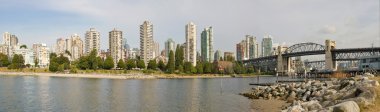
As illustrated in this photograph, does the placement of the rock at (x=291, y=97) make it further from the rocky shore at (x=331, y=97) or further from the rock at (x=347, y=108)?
the rock at (x=347, y=108)

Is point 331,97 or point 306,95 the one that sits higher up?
point 331,97

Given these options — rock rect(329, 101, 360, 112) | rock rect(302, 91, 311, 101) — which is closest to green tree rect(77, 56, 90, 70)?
rock rect(302, 91, 311, 101)

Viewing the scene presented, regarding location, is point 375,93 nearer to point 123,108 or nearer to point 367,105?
point 367,105

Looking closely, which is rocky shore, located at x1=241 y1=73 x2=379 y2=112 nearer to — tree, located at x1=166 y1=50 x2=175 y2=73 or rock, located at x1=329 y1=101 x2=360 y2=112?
rock, located at x1=329 y1=101 x2=360 y2=112

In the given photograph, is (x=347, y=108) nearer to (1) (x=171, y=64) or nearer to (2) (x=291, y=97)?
(2) (x=291, y=97)

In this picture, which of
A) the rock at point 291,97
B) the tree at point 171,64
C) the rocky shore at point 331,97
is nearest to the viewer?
the rocky shore at point 331,97

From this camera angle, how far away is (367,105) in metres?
30.7

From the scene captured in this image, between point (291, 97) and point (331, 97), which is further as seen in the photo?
point (291, 97)

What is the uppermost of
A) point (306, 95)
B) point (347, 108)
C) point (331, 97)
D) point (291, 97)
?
point (347, 108)

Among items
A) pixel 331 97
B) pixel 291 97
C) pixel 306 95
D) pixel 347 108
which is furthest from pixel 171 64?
pixel 347 108

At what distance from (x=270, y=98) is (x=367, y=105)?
1439 inches

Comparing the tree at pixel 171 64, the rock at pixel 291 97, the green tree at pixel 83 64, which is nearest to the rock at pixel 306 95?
the rock at pixel 291 97

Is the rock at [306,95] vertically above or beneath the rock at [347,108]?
beneath

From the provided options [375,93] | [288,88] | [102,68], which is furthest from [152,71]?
[375,93]
